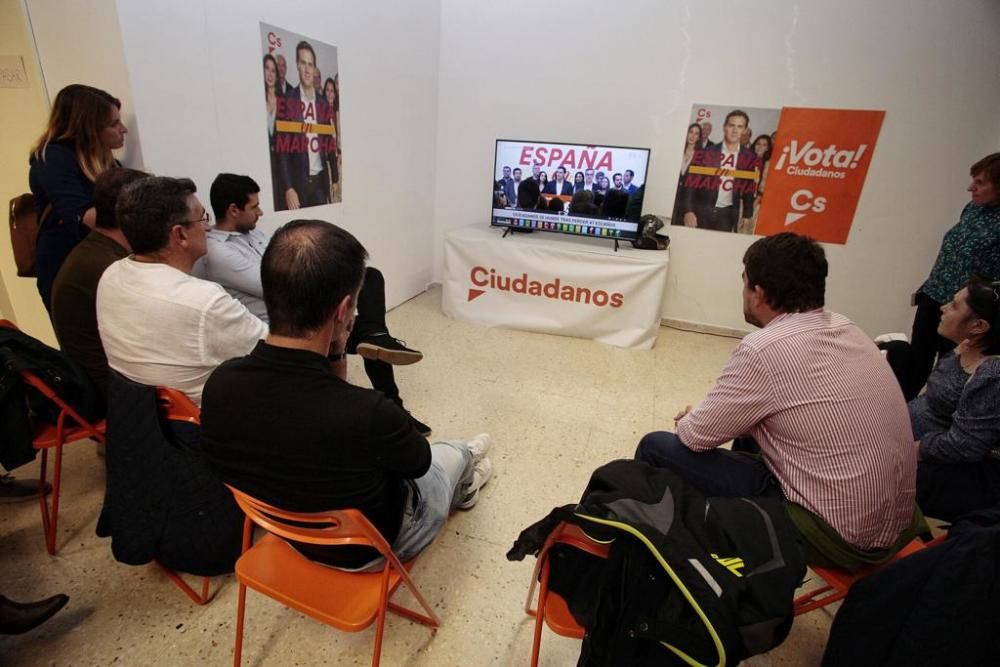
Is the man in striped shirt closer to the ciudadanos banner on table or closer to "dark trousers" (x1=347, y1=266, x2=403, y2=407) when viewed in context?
"dark trousers" (x1=347, y1=266, x2=403, y2=407)

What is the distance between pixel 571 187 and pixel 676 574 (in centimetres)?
312

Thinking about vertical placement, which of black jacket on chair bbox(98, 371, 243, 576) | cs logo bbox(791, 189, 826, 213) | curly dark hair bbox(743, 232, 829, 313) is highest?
Answer: cs logo bbox(791, 189, 826, 213)

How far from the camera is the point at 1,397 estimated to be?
53.1 inches

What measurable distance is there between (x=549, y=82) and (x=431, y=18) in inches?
40.9

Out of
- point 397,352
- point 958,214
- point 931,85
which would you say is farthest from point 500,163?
point 958,214

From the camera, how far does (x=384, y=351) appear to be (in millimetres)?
2025

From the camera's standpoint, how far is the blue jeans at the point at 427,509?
124 centimetres

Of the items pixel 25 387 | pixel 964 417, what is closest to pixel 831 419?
pixel 964 417

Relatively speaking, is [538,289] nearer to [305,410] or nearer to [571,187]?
[571,187]

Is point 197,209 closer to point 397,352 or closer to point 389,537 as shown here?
point 397,352

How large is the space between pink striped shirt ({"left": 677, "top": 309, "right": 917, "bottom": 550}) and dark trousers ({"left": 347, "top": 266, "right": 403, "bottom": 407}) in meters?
1.46

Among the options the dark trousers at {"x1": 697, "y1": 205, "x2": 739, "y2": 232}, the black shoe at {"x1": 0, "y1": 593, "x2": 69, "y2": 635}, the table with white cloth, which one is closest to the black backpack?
the black shoe at {"x1": 0, "y1": 593, "x2": 69, "y2": 635}

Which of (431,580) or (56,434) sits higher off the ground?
(56,434)

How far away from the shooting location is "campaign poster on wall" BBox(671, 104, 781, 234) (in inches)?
135
